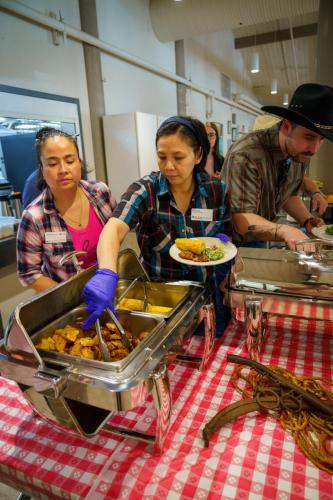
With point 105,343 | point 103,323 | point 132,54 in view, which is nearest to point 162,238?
point 103,323

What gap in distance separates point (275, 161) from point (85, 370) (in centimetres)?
139

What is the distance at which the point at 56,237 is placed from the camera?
145cm

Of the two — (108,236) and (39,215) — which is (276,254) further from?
(39,215)

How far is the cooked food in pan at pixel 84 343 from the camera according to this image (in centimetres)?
86

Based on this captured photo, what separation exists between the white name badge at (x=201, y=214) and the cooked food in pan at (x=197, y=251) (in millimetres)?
129

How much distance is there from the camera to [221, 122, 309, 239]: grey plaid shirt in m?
1.55

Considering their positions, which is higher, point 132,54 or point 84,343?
point 132,54

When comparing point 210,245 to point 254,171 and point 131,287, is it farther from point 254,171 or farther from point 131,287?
point 254,171

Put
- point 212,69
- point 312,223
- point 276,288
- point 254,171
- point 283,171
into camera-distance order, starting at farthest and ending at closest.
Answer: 1. point 212,69
2. point 312,223
3. point 283,171
4. point 254,171
5. point 276,288

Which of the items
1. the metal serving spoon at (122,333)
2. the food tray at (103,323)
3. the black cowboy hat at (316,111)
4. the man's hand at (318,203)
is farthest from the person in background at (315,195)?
the metal serving spoon at (122,333)

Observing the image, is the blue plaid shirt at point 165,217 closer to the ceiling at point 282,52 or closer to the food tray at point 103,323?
the food tray at point 103,323

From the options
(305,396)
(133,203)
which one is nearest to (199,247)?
(133,203)

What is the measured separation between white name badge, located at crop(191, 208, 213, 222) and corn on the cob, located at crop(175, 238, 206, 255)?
128 millimetres

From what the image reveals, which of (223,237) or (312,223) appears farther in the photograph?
(312,223)
